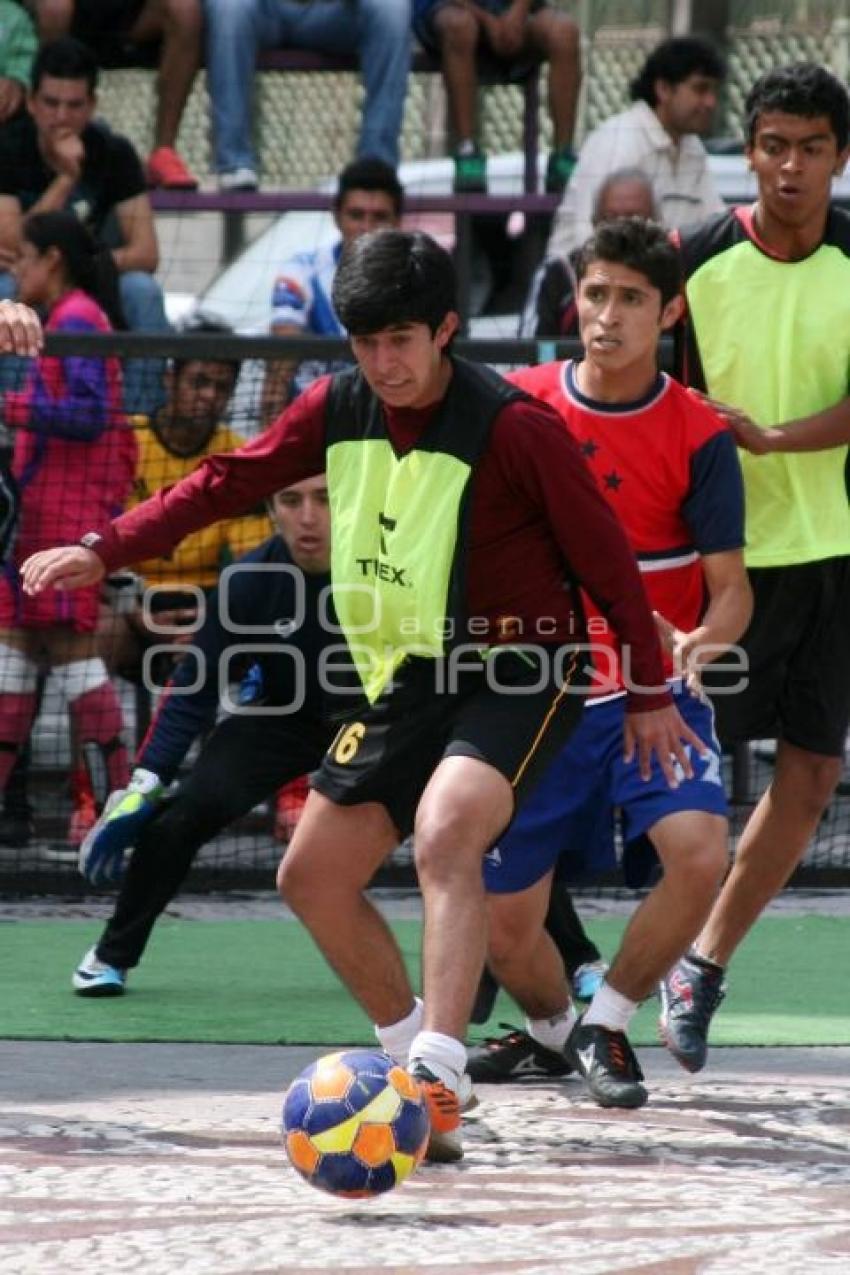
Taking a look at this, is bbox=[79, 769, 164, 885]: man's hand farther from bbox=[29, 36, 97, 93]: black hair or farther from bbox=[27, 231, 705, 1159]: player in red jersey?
bbox=[29, 36, 97, 93]: black hair

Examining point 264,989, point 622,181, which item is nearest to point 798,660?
point 264,989

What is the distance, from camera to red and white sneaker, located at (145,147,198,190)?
1214cm

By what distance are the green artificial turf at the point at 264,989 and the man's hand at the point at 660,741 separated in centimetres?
125

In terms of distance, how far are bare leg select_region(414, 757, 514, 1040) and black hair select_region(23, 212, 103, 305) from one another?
494 cm

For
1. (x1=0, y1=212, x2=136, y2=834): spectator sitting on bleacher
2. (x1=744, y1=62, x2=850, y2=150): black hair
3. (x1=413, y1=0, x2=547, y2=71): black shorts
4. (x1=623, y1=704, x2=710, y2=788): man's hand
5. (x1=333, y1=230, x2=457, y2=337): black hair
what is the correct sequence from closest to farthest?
(x1=333, y1=230, x2=457, y2=337): black hair → (x1=623, y1=704, x2=710, y2=788): man's hand → (x1=744, y1=62, x2=850, y2=150): black hair → (x1=0, y1=212, x2=136, y2=834): spectator sitting on bleacher → (x1=413, y1=0, x2=547, y2=71): black shorts

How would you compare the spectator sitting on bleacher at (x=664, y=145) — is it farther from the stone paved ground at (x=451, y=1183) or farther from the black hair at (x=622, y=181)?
the stone paved ground at (x=451, y=1183)

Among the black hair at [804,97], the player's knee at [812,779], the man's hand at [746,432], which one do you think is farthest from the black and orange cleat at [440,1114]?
the black hair at [804,97]

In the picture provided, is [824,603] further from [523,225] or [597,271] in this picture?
[523,225]

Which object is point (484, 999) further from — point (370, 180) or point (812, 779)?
point (370, 180)

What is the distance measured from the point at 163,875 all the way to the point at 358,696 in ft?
2.44

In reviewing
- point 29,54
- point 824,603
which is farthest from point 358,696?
point 29,54

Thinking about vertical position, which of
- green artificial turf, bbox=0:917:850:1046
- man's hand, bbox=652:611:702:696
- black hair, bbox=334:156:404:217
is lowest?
green artificial turf, bbox=0:917:850:1046

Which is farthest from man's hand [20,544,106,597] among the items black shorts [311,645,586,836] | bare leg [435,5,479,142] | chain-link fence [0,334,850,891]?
bare leg [435,5,479,142]

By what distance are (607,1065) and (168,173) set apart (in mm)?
7237
